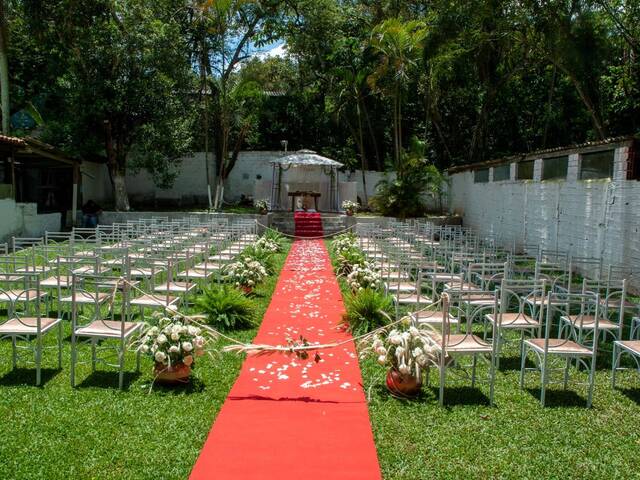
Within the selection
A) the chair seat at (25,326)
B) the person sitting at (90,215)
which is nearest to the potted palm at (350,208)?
the person sitting at (90,215)

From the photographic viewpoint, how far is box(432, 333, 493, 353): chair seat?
5.30 meters

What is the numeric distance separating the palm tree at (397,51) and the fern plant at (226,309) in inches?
599

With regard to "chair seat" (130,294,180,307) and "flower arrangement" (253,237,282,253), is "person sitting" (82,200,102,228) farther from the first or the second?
"chair seat" (130,294,180,307)

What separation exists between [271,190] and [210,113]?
15.7 ft

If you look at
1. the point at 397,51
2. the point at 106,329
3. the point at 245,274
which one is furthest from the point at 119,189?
the point at 106,329

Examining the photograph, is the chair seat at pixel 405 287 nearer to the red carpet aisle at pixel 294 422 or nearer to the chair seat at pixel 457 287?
the chair seat at pixel 457 287

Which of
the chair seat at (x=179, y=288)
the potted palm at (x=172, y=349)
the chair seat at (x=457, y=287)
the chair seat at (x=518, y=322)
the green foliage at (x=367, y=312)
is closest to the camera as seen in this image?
the potted palm at (x=172, y=349)

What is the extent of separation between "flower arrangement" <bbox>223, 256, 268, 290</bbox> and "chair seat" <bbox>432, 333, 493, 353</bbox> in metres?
5.05

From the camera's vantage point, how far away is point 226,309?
8023 mm

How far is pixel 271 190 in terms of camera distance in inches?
1077

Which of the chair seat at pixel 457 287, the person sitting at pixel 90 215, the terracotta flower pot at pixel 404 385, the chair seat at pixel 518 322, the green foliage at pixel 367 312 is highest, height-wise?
the person sitting at pixel 90 215

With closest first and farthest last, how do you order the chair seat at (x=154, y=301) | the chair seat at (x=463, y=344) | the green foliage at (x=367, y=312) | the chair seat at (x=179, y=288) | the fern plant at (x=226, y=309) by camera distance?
the chair seat at (x=463, y=344), the chair seat at (x=154, y=301), the green foliage at (x=367, y=312), the fern plant at (x=226, y=309), the chair seat at (x=179, y=288)

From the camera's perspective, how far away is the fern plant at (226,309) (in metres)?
7.92

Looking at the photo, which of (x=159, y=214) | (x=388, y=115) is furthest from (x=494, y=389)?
(x=388, y=115)
